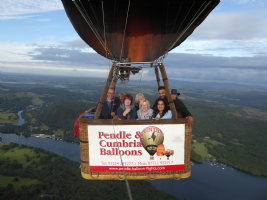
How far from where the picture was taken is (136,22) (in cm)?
340

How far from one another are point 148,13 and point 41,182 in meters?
74.7

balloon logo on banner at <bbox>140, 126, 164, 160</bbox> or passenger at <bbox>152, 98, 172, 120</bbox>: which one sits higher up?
passenger at <bbox>152, 98, 172, 120</bbox>

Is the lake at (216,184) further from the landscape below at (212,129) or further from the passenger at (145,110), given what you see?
the passenger at (145,110)

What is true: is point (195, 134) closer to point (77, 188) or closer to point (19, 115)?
point (77, 188)

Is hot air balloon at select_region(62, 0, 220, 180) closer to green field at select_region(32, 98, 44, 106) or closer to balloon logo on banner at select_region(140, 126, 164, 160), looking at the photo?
balloon logo on banner at select_region(140, 126, 164, 160)

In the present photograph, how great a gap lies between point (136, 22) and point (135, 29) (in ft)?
0.49

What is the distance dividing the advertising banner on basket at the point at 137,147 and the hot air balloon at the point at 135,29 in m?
0.05

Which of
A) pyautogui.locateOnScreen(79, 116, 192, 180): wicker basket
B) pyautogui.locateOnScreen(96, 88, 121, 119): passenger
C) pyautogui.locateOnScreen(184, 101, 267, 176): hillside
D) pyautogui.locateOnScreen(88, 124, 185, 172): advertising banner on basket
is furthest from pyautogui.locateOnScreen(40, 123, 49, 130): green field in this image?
pyautogui.locateOnScreen(88, 124, 185, 172): advertising banner on basket

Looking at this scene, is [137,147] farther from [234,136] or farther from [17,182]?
[234,136]

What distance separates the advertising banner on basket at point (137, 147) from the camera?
3291 millimetres

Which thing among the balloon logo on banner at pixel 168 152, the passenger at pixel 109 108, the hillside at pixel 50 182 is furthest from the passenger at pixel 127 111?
the hillside at pixel 50 182

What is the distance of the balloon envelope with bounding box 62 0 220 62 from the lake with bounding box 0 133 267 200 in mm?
62834

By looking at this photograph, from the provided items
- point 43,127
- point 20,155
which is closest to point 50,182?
point 20,155

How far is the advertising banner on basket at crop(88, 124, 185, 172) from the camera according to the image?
10.8 ft
